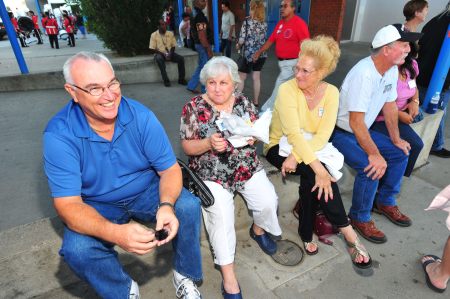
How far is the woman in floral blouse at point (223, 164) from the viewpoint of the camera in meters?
1.97

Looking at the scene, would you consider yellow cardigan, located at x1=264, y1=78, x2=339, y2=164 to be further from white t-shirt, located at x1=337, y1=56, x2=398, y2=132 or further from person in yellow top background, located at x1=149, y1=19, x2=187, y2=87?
person in yellow top background, located at x1=149, y1=19, x2=187, y2=87

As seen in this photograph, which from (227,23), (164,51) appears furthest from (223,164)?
(227,23)

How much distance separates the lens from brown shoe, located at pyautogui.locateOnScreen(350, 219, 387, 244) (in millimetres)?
2410

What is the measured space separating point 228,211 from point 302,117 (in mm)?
940

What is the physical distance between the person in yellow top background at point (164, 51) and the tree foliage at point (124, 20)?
3.38 feet

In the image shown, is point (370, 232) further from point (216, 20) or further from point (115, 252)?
point (216, 20)

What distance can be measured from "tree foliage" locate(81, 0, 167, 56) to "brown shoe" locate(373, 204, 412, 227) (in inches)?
267

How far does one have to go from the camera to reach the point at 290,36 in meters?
4.27

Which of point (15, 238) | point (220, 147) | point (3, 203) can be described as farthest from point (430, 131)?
point (3, 203)

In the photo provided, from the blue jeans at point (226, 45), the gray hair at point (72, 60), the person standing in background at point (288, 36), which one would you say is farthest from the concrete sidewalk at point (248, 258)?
the blue jeans at point (226, 45)

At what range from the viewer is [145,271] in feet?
7.13

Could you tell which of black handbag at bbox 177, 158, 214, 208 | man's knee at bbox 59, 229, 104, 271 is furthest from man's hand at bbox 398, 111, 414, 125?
man's knee at bbox 59, 229, 104, 271

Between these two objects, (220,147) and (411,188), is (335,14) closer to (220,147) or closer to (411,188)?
(411,188)

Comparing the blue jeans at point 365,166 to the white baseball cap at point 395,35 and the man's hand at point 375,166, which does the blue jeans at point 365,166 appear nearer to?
the man's hand at point 375,166
